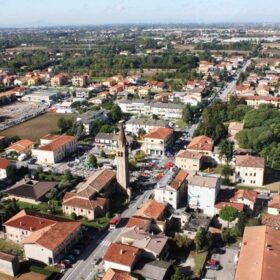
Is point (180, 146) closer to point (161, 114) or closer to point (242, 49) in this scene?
point (161, 114)

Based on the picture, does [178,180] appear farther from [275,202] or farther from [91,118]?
[91,118]

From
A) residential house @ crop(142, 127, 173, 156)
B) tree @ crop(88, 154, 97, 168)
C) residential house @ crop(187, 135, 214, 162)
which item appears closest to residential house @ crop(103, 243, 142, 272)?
tree @ crop(88, 154, 97, 168)

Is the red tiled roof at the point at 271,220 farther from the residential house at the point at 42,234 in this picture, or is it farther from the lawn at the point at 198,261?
the residential house at the point at 42,234

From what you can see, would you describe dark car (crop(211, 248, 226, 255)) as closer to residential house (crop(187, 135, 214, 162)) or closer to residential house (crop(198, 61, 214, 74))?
residential house (crop(187, 135, 214, 162))

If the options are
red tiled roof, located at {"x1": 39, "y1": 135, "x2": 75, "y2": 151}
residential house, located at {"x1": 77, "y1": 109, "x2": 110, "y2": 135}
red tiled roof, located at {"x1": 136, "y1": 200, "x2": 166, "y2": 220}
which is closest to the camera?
red tiled roof, located at {"x1": 136, "y1": 200, "x2": 166, "y2": 220}

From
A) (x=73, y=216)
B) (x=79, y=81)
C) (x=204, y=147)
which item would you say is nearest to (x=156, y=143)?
(x=204, y=147)

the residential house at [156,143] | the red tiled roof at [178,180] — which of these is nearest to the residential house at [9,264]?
the red tiled roof at [178,180]

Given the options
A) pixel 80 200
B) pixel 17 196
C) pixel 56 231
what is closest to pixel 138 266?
pixel 56 231
